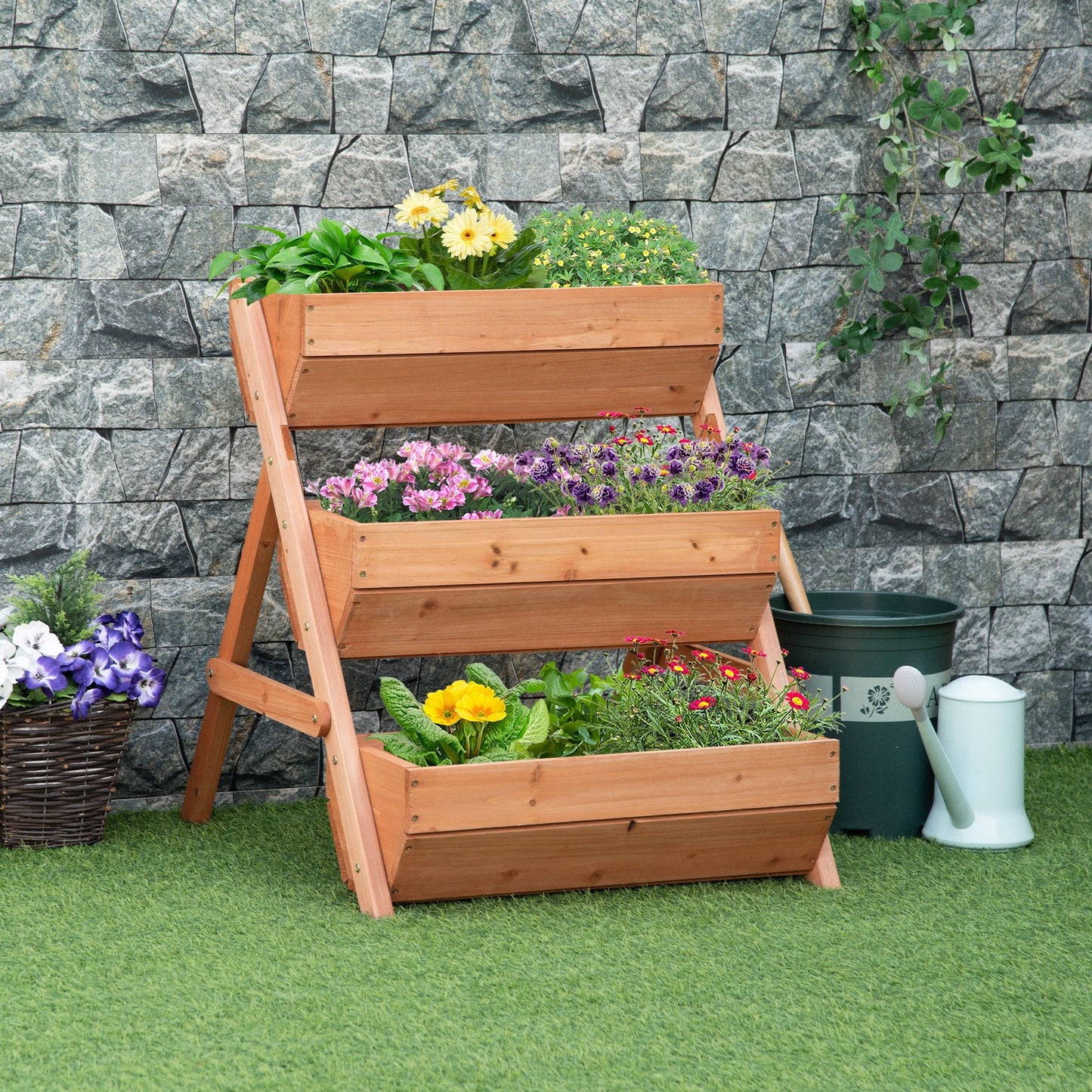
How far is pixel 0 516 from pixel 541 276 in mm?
1389

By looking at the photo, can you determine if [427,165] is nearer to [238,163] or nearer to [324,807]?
[238,163]

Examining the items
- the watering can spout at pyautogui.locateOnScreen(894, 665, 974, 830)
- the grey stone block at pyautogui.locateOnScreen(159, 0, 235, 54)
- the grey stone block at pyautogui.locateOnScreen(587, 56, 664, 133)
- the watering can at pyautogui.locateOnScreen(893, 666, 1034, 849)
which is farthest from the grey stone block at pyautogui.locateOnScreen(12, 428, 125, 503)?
the watering can at pyautogui.locateOnScreen(893, 666, 1034, 849)

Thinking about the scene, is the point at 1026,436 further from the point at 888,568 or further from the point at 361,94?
the point at 361,94

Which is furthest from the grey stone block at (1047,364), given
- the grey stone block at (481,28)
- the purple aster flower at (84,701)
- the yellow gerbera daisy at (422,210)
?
the purple aster flower at (84,701)

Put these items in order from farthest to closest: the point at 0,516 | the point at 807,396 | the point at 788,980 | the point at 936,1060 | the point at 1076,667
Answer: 1. the point at 1076,667
2. the point at 807,396
3. the point at 0,516
4. the point at 788,980
5. the point at 936,1060

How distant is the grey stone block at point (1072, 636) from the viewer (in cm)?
385

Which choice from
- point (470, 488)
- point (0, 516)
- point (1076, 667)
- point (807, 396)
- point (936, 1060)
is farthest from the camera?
point (1076, 667)

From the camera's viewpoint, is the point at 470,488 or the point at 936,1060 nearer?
the point at 936,1060

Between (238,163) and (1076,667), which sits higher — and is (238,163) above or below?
above

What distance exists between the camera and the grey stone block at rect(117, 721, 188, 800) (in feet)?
10.7

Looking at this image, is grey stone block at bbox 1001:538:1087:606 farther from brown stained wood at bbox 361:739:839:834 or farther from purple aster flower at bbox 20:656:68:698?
purple aster flower at bbox 20:656:68:698

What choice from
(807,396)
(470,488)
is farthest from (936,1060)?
(807,396)

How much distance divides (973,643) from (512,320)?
1.80 meters

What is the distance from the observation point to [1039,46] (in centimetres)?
368
